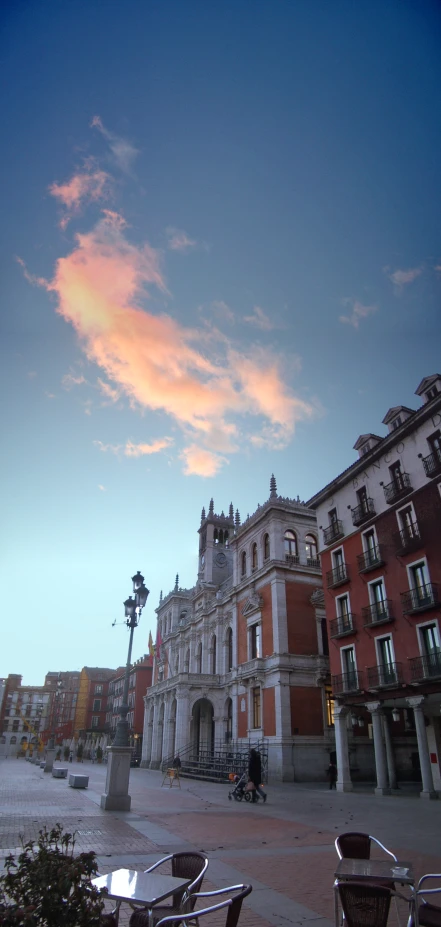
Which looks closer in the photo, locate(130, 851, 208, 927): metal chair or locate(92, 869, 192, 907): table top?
locate(92, 869, 192, 907): table top

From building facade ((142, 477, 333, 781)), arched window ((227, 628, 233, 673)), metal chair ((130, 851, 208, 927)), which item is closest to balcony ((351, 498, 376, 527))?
building facade ((142, 477, 333, 781))

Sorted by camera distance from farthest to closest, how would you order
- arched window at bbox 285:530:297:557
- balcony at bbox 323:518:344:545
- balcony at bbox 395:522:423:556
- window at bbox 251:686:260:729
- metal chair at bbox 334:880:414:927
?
arched window at bbox 285:530:297:557 → window at bbox 251:686:260:729 → balcony at bbox 323:518:344:545 → balcony at bbox 395:522:423:556 → metal chair at bbox 334:880:414:927

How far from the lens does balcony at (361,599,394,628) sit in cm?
2199

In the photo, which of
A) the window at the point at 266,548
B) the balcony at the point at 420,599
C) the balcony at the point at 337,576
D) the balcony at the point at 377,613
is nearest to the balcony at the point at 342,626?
the balcony at the point at 377,613

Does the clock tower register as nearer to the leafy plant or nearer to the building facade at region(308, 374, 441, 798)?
the building facade at region(308, 374, 441, 798)

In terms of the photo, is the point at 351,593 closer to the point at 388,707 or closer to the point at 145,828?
the point at 388,707

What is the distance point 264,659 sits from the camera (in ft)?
107

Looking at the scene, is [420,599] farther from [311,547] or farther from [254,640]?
[254,640]

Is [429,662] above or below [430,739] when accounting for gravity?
above

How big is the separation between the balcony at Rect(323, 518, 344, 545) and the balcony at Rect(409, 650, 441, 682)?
7.75m

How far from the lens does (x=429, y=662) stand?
64.4 feet

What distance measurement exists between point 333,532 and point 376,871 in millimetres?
22700

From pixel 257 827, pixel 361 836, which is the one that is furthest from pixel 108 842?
pixel 361 836

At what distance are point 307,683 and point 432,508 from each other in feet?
50.7
